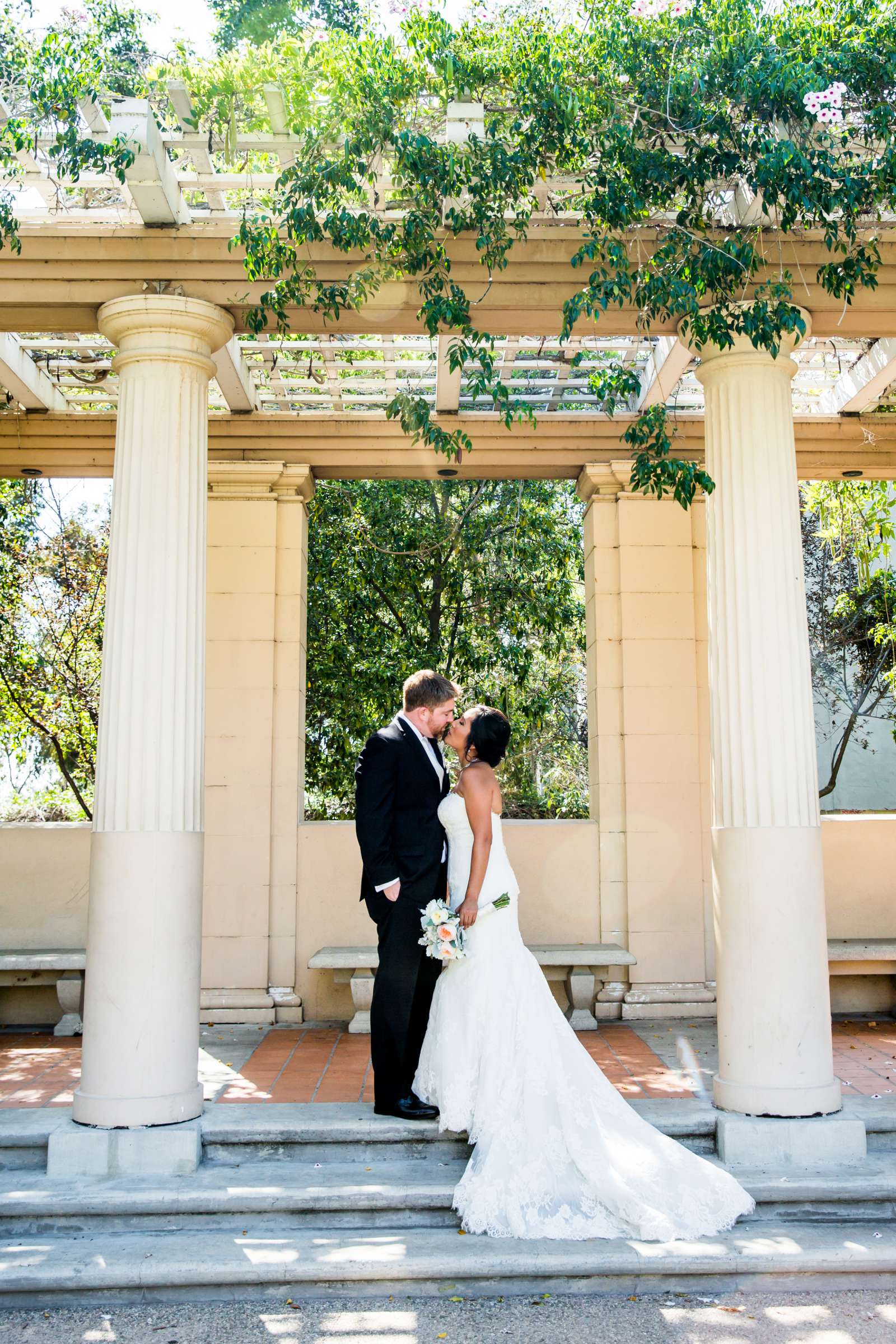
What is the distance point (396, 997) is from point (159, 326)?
320cm

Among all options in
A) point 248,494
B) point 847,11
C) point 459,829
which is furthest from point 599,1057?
point 847,11

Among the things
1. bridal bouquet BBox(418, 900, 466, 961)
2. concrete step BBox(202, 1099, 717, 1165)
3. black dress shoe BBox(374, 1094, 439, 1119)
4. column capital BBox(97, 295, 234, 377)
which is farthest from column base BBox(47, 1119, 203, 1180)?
column capital BBox(97, 295, 234, 377)

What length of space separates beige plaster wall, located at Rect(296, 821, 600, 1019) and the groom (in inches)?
94.6

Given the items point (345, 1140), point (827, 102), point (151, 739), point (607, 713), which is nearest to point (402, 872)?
point (345, 1140)

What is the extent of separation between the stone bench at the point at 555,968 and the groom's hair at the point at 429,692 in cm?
226

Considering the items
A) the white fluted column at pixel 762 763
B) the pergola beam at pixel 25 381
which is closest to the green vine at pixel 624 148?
the white fluted column at pixel 762 763

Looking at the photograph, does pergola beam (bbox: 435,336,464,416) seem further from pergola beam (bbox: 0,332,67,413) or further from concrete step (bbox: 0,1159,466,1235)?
concrete step (bbox: 0,1159,466,1235)

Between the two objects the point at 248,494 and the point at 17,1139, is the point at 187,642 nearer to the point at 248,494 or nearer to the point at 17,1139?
the point at 17,1139

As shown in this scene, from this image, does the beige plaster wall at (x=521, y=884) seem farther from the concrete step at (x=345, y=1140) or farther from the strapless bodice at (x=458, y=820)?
the concrete step at (x=345, y=1140)

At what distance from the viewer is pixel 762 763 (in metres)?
4.69

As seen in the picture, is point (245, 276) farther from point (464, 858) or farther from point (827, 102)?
point (464, 858)

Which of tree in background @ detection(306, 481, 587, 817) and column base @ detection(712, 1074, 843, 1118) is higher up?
tree in background @ detection(306, 481, 587, 817)

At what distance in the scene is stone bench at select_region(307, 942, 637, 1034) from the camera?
21.1ft

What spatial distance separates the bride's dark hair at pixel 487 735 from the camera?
15.0ft
